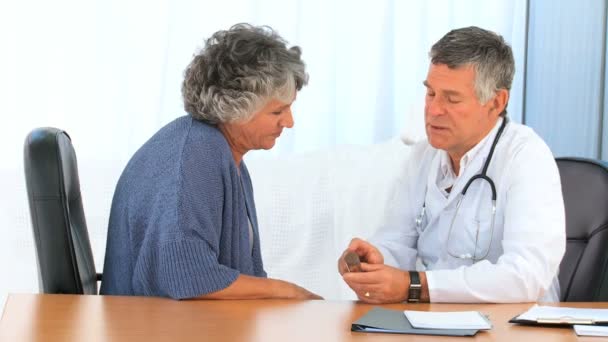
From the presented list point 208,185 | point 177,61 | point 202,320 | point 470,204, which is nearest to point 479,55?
point 470,204

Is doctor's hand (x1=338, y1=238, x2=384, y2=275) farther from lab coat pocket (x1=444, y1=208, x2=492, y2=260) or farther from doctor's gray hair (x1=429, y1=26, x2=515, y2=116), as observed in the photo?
doctor's gray hair (x1=429, y1=26, x2=515, y2=116)

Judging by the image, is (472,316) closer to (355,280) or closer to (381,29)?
(355,280)

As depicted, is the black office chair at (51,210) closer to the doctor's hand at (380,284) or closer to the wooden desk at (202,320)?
the wooden desk at (202,320)

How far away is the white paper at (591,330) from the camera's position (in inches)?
62.3

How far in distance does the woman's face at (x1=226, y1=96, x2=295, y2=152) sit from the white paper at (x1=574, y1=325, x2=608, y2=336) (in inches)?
32.5

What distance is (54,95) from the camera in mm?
3498

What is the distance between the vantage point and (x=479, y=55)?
2258 mm

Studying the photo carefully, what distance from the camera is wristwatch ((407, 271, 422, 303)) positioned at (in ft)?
6.42

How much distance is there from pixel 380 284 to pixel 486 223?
438 mm

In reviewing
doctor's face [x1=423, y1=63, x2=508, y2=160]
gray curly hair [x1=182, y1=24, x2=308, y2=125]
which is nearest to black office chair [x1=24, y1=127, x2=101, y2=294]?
gray curly hair [x1=182, y1=24, x2=308, y2=125]

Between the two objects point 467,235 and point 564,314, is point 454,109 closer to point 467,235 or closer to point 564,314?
point 467,235

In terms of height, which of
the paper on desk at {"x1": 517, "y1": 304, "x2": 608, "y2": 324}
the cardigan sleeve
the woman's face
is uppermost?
the woman's face

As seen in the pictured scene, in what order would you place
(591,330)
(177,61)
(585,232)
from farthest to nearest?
1. (177,61)
2. (585,232)
3. (591,330)

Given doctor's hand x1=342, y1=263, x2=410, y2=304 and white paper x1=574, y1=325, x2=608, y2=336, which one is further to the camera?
doctor's hand x1=342, y1=263, x2=410, y2=304
